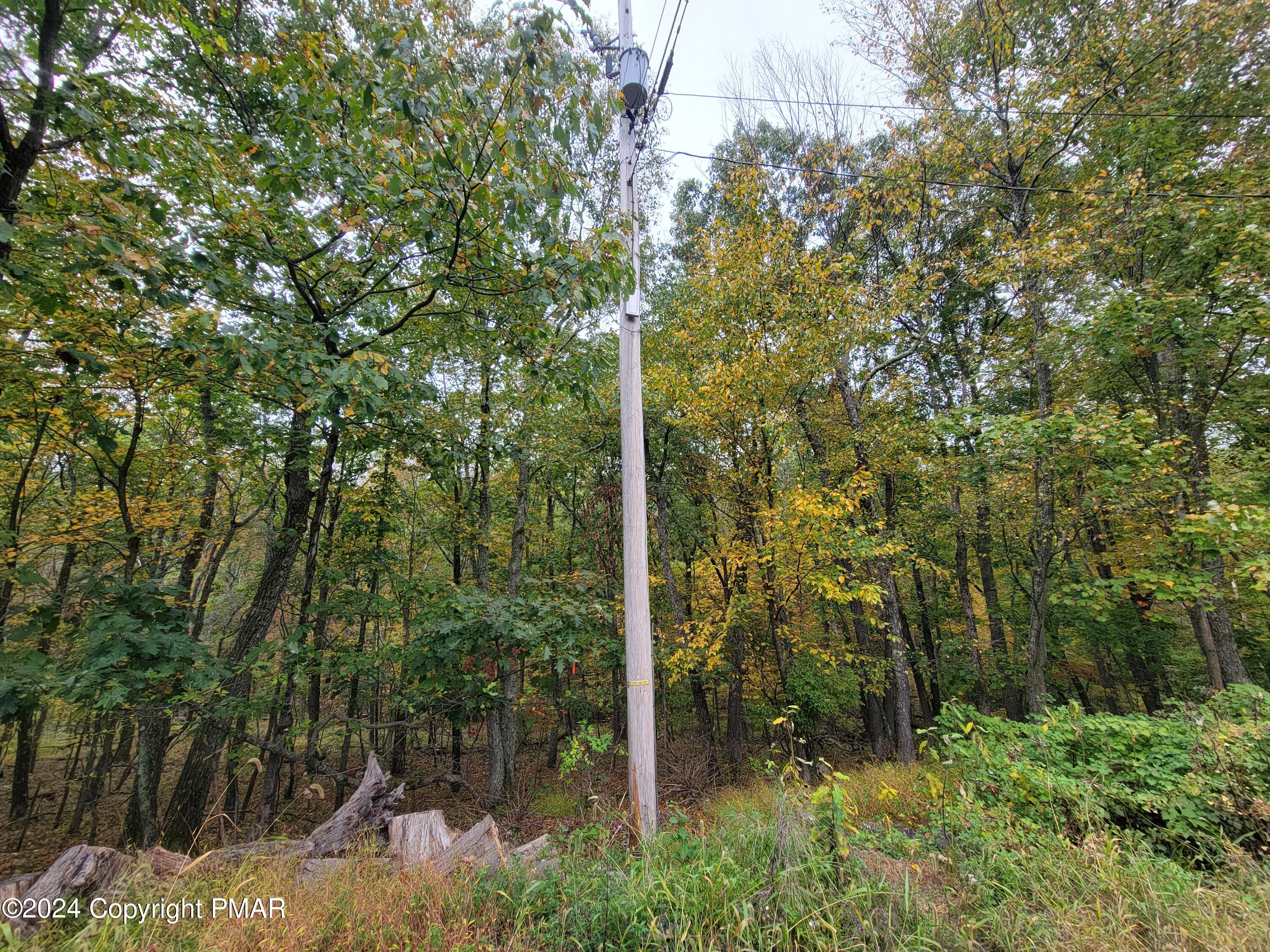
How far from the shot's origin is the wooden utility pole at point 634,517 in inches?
126

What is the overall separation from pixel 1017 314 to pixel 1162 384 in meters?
3.92

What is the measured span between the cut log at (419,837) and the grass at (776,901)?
355 millimetres

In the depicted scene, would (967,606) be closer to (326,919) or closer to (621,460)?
(621,460)

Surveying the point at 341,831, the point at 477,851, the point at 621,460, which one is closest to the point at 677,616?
the point at 621,460

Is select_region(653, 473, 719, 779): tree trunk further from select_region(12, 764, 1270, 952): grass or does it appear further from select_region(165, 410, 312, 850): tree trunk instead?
select_region(165, 410, 312, 850): tree trunk

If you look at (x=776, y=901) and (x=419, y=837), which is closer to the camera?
(x=776, y=901)

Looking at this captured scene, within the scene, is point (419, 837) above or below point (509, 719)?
above

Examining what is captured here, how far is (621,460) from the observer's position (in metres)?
4.16

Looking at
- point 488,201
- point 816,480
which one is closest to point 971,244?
point 816,480

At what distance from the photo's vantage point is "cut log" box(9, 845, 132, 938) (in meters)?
2.25

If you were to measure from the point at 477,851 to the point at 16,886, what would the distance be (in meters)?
2.33

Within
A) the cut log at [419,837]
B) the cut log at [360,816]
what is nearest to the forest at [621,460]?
the cut log at [419,837]

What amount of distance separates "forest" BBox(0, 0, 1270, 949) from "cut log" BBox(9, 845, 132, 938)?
242 millimetres

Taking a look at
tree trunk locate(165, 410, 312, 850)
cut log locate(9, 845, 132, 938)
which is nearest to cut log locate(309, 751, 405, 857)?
cut log locate(9, 845, 132, 938)
